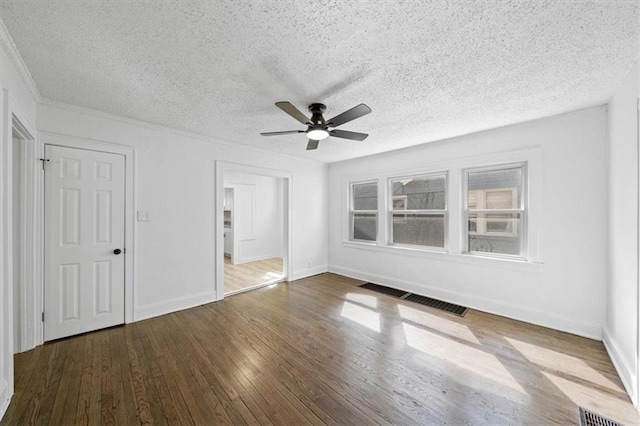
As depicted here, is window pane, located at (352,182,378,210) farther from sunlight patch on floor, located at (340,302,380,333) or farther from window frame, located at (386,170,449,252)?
sunlight patch on floor, located at (340,302,380,333)

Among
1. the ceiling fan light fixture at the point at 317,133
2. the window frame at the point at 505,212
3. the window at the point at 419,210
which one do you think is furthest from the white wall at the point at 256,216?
the window frame at the point at 505,212

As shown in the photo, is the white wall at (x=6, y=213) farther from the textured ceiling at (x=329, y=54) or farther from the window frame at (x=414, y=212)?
the window frame at (x=414, y=212)

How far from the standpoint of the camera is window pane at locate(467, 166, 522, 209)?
10.8ft

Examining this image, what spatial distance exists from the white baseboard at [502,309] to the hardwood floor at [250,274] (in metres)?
2.11

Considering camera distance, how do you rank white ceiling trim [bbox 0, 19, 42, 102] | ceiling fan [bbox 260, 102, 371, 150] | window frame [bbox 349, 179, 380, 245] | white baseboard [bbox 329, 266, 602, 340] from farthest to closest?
window frame [bbox 349, 179, 380, 245] < white baseboard [bbox 329, 266, 602, 340] < ceiling fan [bbox 260, 102, 371, 150] < white ceiling trim [bbox 0, 19, 42, 102]

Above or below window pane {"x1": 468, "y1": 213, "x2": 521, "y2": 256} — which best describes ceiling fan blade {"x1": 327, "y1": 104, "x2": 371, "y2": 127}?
above

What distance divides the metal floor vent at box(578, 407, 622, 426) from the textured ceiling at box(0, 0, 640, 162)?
2.47m

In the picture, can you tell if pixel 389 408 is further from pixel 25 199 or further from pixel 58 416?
pixel 25 199

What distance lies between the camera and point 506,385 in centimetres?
196

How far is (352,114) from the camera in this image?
7.25 ft

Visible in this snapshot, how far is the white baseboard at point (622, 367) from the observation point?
5.94 ft

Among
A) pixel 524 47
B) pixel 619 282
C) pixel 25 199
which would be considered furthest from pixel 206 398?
pixel 619 282

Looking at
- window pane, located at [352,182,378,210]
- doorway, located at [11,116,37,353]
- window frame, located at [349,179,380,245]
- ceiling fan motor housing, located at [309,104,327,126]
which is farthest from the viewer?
window pane, located at [352,182,378,210]

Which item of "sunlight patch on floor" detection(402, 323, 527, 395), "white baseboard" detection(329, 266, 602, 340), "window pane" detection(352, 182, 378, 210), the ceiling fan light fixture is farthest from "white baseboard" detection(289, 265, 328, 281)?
the ceiling fan light fixture
